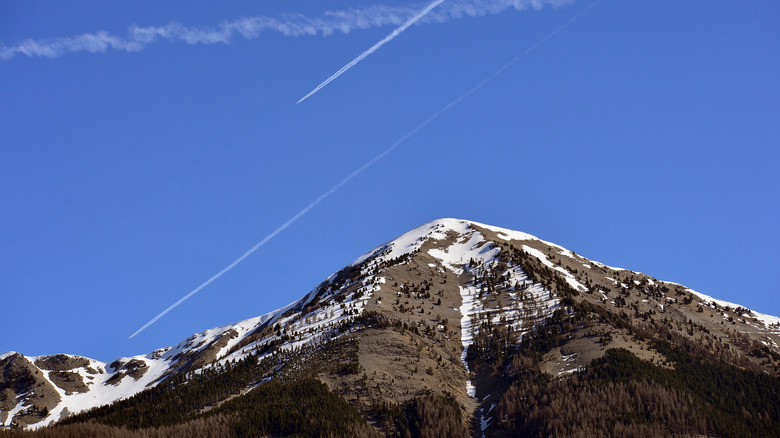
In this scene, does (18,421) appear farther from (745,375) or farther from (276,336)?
(745,375)

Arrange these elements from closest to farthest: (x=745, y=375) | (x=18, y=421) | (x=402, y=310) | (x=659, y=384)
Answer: (x=659, y=384)
(x=745, y=375)
(x=402, y=310)
(x=18, y=421)

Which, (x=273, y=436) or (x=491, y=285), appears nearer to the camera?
(x=273, y=436)

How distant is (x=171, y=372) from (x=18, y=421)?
40382 mm

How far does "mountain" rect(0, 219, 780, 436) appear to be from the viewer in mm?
94688

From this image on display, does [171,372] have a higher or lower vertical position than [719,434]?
higher

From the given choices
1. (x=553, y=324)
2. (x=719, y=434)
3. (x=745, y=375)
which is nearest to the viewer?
(x=719, y=434)

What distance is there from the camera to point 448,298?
14712 cm

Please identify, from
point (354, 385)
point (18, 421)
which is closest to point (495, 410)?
point (354, 385)

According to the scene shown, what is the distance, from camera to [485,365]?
118 metres

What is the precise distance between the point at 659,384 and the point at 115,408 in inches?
3392

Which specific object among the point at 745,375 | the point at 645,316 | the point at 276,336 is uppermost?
the point at 276,336

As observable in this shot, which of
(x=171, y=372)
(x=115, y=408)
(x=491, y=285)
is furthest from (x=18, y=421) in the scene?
(x=491, y=285)

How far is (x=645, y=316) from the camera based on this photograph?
→ 144000 millimetres

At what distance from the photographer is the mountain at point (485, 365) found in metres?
94.7
